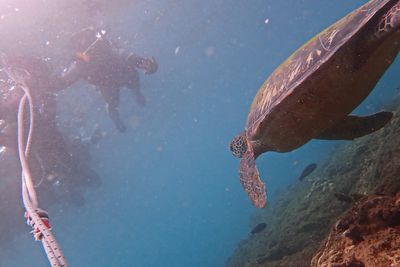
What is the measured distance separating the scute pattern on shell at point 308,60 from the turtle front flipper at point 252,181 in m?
0.39

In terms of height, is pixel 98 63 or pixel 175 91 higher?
pixel 175 91

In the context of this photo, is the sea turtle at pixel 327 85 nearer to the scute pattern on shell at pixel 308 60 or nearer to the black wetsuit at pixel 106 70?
the scute pattern on shell at pixel 308 60

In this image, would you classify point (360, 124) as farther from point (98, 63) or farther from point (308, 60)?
point (98, 63)

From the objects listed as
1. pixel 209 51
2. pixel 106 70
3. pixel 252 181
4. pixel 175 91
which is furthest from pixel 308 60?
pixel 209 51

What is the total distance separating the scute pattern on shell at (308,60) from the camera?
3.12 metres

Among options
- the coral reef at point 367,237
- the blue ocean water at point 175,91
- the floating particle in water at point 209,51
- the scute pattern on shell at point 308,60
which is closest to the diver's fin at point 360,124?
the scute pattern on shell at point 308,60

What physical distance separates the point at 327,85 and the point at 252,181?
1.63 meters

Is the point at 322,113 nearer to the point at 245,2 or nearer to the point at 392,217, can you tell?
the point at 392,217

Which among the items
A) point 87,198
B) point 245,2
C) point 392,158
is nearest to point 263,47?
point 245,2

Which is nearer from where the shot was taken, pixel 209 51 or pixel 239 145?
pixel 239 145

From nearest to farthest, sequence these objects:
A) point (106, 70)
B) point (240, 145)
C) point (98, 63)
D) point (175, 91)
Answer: point (240, 145) → point (98, 63) → point (106, 70) → point (175, 91)

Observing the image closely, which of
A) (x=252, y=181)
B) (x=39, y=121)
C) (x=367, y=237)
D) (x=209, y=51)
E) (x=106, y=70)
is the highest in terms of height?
(x=209, y=51)

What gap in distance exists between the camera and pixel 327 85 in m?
3.48

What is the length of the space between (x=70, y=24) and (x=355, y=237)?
15344 mm
